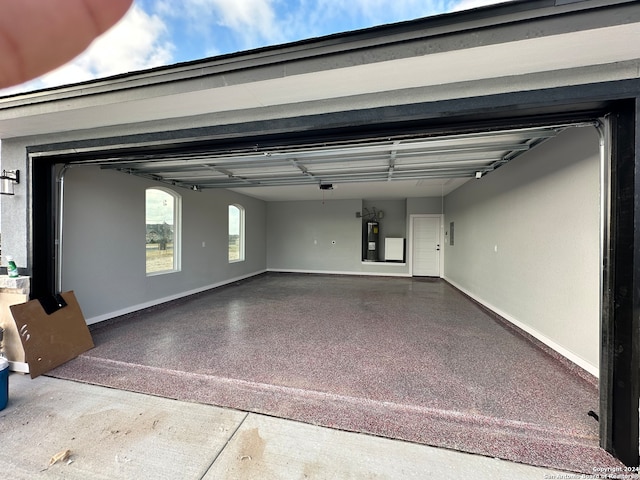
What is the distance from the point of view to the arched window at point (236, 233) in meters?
6.91

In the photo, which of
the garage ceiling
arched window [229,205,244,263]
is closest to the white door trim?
the garage ceiling

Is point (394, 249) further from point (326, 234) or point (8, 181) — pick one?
point (8, 181)

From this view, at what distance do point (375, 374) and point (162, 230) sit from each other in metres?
4.51

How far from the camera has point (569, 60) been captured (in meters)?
1.44

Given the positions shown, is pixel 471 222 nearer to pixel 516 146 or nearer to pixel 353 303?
pixel 516 146

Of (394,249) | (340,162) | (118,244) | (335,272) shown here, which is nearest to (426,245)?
(394,249)

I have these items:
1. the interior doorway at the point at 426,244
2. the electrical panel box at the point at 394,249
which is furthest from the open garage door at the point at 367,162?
the electrical panel box at the point at 394,249

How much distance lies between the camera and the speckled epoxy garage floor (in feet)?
5.53

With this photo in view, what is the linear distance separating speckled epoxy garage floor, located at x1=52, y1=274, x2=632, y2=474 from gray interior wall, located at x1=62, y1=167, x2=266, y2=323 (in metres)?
0.46

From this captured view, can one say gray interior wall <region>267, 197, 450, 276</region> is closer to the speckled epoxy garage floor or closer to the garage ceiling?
the garage ceiling

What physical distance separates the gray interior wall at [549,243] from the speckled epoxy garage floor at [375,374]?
341 millimetres

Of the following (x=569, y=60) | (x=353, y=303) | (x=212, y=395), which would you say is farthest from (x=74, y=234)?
(x=569, y=60)

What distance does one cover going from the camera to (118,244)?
3965 millimetres

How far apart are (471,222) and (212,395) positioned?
17.1 feet
